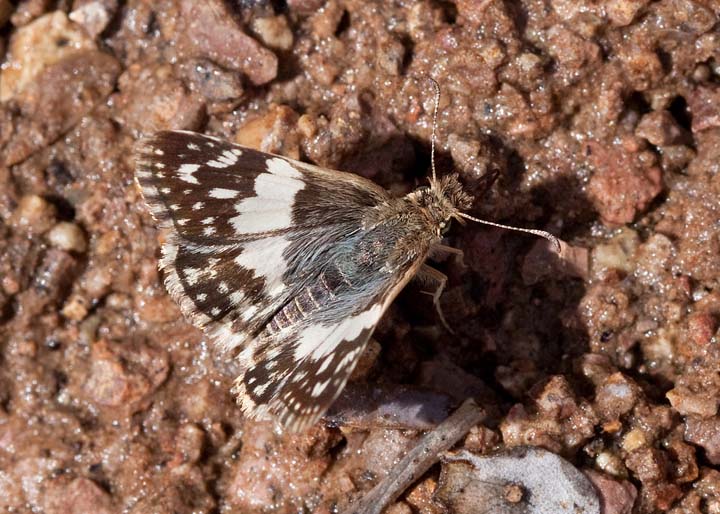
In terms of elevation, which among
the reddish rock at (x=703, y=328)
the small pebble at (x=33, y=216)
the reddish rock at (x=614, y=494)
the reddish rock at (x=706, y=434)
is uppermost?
the reddish rock at (x=703, y=328)

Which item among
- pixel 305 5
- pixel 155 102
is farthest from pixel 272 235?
pixel 305 5

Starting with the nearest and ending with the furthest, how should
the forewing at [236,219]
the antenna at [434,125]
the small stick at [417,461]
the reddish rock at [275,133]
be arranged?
the small stick at [417,461], the forewing at [236,219], the antenna at [434,125], the reddish rock at [275,133]

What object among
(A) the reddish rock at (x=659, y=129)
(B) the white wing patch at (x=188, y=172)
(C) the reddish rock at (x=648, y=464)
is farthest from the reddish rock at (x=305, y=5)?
(C) the reddish rock at (x=648, y=464)

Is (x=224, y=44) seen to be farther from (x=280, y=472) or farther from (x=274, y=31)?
(x=280, y=472)

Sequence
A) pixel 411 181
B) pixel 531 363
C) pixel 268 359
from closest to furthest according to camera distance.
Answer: pixel 268 359, pixel 531 363, pixel 411 181

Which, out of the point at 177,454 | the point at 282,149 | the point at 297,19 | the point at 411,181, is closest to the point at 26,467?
the point at 177,454

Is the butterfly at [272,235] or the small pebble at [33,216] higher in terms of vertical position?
the butterfly at [272,235]

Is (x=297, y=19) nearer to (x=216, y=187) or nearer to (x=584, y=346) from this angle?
(x=216, y=187)

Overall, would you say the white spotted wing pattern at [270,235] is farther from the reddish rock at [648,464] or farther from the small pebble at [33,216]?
the reddish rock at [648,464]
